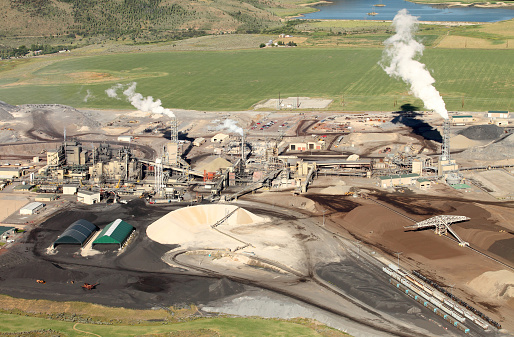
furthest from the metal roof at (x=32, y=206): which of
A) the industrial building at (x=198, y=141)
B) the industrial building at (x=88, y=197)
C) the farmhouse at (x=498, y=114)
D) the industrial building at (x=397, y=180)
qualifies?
the farmhouse at (x=498, y=114)

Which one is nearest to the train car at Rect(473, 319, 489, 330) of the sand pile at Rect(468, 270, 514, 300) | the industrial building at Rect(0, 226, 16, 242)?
the sand pile at Rect(468, 270, 514, 300)

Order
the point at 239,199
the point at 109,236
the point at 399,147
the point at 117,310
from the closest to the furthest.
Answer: the point at 117,310 → the point at 109,236 → the point at 239,199 → the point at 399,147

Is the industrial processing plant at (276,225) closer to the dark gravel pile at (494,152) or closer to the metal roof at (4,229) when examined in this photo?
the metal roof at (4,229)

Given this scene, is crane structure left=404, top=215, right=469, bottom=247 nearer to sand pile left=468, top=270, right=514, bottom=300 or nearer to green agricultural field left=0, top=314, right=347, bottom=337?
sand pile left=468, top=270, right=514, bottom=300

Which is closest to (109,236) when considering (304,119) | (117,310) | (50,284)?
(50,284)

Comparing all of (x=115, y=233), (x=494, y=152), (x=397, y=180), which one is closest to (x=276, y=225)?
(x=115, y=233)

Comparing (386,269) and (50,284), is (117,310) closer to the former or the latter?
(50,284)
